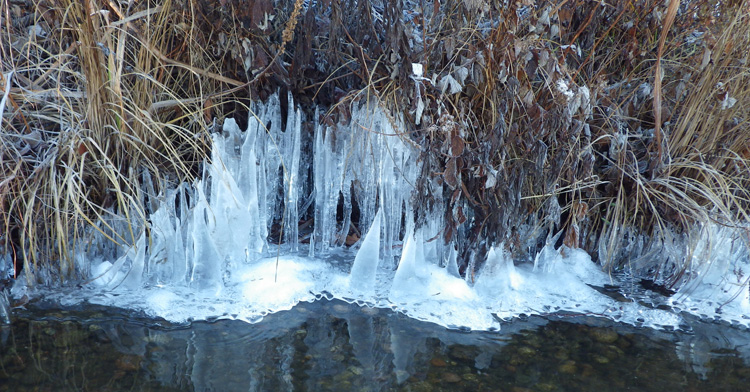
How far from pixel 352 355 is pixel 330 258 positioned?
778 millimetres

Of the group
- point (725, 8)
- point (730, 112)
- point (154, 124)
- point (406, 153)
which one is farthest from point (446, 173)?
point (725, 8)

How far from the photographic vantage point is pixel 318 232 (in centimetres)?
293

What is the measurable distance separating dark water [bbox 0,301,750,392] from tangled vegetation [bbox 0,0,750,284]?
1.51 ft

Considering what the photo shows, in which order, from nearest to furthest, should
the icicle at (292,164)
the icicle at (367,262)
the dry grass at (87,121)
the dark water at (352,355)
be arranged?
the dark water at (352,355)
the dry grass at (87,121)
the icicle at (367,262)
the icicle at (292,164)

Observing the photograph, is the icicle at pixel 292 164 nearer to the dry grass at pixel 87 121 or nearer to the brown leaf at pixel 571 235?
the dry grass at pixel 87 121

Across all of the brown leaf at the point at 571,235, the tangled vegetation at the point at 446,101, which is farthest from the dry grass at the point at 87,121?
the brown leaf at the point at 571,235

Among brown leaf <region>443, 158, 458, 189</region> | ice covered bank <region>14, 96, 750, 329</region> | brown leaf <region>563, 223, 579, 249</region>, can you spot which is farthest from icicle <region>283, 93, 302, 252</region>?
brown leaf <region>563, 223, 579, 249</region>

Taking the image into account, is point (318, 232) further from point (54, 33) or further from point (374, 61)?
point (54, 33)

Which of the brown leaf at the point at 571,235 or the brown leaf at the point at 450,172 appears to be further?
the brown leaf at the point at 571,235

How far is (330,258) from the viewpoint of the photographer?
2959 mm

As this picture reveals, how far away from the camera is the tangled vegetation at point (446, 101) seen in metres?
2.54

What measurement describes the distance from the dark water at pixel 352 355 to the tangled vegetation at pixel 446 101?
461 mm

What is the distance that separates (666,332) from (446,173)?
1.14 m

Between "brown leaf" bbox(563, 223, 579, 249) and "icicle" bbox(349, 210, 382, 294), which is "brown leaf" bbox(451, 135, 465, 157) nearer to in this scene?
"icicle" bbox(349, 210, 382, 294)
